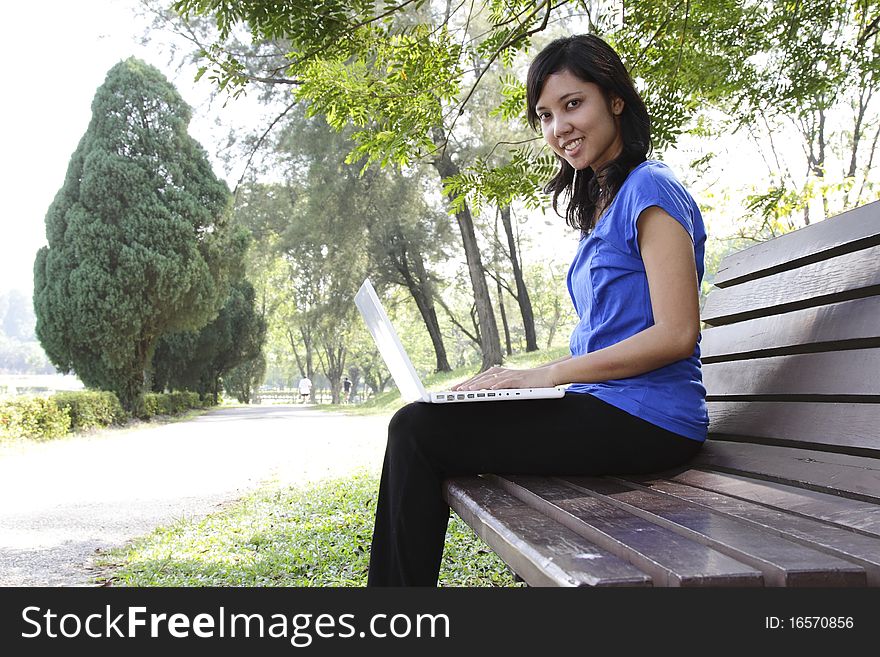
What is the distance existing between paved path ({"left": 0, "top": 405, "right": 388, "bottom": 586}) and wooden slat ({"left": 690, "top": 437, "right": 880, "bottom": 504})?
3.51 m

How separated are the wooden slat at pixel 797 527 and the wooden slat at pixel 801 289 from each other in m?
0.72

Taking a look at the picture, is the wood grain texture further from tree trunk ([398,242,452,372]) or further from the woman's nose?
tree trunk ([398,242,452,372])

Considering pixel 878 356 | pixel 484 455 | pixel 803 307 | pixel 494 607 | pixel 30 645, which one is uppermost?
pixel 803 307

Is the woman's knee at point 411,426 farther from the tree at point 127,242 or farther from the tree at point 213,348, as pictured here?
the tree at point 213,348

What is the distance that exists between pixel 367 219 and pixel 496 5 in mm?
14487

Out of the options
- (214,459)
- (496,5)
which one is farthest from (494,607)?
(214,459)

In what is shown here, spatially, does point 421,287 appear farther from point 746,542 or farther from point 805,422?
point 746,542

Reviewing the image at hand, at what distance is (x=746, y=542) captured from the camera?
1.19m

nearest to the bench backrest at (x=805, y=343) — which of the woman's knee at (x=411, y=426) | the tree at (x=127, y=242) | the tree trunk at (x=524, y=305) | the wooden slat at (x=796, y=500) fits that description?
the wooden slat at (x=796, y=500)

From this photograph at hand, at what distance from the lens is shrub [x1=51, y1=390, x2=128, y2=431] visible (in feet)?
43.8

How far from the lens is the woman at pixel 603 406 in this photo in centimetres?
185

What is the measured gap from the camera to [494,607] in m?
1.19

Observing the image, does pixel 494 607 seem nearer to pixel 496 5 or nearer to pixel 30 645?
pixel 30 645

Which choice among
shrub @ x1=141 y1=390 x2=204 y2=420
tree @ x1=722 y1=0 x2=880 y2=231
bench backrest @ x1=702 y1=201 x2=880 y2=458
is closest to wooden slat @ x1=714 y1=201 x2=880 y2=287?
bench backrest @ x1=702 y1=201 x2=880 y2=458
